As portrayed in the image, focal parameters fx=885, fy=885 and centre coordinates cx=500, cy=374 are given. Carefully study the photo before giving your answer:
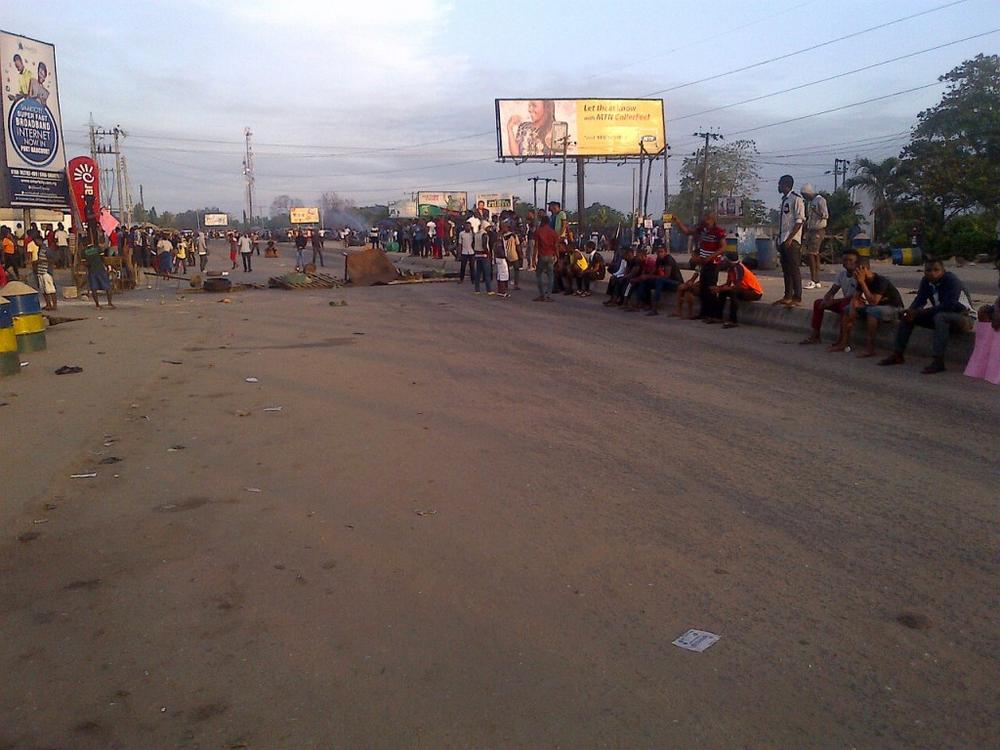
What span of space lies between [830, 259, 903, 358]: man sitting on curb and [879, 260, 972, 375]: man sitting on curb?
60 cm

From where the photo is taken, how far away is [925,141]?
4647 cm

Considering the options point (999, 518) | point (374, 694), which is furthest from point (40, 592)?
point (999, 518)

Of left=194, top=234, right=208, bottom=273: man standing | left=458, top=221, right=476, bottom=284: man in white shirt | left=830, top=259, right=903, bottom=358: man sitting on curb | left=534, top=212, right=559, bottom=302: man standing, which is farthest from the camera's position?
left=194, top=234, right=208, bottom=273: man standing

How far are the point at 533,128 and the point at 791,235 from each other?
35.7 meters

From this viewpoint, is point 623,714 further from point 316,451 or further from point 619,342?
point 619,342

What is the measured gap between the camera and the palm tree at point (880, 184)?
44.4 meters

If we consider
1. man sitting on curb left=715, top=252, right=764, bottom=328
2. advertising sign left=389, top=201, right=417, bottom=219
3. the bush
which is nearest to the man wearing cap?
man sitting on curb left=715, top=252, right=764, bottom=328

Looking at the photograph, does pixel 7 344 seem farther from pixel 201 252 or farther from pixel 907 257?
pixel 201 252

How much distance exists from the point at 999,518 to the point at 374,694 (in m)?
3.75

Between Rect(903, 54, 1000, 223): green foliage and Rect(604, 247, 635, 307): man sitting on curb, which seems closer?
Rect(604, 247, 635, 307): man sitting on curb

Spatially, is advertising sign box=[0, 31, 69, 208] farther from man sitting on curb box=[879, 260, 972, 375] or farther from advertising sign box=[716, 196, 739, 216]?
man sitting on curb box=[879, 260, 972, 375]

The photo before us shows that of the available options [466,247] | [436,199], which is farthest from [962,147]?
[436,199]

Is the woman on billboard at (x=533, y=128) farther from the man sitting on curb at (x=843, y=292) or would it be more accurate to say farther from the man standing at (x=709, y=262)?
the man sitting on curb at (x=843, y=292)

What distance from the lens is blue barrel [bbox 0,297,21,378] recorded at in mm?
10805
